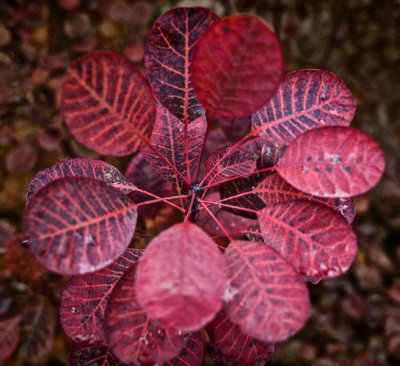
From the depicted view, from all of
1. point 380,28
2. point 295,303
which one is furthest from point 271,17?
point 295,303

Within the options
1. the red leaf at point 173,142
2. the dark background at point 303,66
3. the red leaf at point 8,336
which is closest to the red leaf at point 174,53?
the red leaf at point 173,142

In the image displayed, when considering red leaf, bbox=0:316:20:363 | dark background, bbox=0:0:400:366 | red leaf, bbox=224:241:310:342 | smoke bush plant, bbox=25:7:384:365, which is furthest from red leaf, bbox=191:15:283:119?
red leaf, bbox=0:316:20:363

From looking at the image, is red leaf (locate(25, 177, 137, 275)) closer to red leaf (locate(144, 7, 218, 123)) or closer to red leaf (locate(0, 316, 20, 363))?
red leaf (locate(144, 7, 218, 123))

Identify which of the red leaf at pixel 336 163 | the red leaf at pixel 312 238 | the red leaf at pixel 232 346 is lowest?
the red leaf at pixel 232 346

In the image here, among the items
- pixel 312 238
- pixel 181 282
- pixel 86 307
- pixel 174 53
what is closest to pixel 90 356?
pixel 86 307

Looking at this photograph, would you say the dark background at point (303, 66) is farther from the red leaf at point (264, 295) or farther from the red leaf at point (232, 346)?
the red leaf at point (264, 295)

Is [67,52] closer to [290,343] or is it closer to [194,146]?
[194,146]
